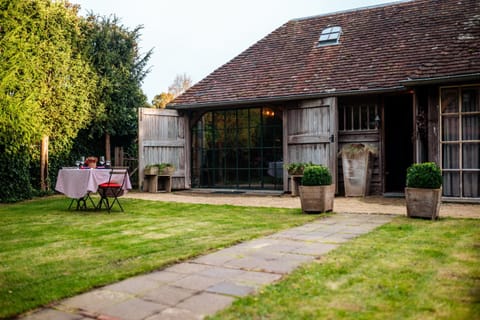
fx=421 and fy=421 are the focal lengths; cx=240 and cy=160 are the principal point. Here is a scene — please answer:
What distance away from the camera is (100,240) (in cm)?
520

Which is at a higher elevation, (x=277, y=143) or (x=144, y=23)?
(x=144, y=23)

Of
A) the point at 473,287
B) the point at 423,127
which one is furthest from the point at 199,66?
the point at 473,287

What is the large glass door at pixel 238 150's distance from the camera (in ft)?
40.4

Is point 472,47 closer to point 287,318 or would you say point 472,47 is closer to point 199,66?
point 287,318

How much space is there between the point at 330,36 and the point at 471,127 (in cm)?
581

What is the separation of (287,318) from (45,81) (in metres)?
11.2

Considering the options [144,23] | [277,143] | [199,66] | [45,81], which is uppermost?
[199,66]

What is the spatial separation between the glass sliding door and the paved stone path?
191 inches

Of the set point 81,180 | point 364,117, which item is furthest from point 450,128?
point 81,180

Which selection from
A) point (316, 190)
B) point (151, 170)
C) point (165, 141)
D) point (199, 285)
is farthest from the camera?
point (165, 141)

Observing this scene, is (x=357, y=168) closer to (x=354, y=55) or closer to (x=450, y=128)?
(x=450, y=128)

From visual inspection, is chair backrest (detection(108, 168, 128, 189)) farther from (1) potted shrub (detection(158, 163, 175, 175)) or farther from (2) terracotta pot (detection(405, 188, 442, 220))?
(2) terracotta pot (detection(405, 188, 442, 220))

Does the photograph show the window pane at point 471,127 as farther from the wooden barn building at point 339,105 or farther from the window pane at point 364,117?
the window pane at point 364,117

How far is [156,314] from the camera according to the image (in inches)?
104
